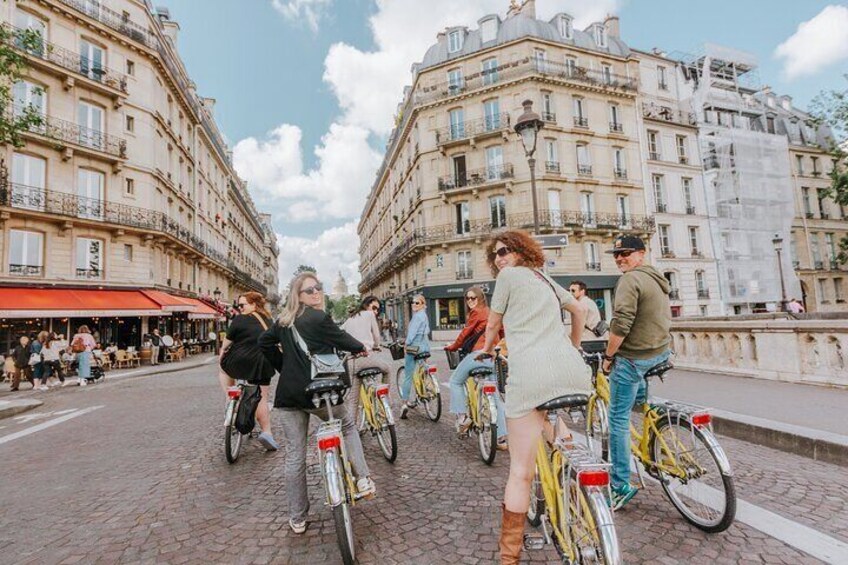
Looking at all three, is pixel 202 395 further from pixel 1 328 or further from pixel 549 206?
pixel 549 206

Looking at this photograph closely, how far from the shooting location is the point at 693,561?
8.16 feet

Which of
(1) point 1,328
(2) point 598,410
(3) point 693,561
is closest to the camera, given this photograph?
(3) point 693,561

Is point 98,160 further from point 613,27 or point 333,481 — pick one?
point 613,27

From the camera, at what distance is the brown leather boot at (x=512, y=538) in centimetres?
225

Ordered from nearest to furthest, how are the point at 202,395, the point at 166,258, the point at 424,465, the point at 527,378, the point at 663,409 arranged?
the point at 527,378, the point at 663,409, the point at 424,465, the point at 202,395, the point at 166,258

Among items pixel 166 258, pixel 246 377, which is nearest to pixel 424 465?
pixel 246 377

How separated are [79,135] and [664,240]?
3397 centimetres

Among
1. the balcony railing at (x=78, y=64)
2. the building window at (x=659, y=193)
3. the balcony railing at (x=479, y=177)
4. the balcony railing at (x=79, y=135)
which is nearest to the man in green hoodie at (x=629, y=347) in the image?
the balcony railing at (x=79, y=135)

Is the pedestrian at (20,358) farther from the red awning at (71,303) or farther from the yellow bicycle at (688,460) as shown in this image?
the yellow bicycle at (688,460)

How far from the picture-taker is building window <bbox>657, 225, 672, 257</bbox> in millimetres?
29984

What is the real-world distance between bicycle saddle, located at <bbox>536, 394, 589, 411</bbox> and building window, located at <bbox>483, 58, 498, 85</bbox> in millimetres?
29809

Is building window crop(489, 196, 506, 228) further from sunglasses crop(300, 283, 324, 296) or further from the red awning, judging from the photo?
sunglasses crop(300, 283, 324, 296)

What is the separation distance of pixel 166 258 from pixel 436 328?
16.3 meters

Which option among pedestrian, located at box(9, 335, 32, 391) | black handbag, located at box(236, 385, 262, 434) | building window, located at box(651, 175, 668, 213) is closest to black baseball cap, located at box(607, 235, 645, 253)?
black handbag, located at box(236, 385, 262, 434)
